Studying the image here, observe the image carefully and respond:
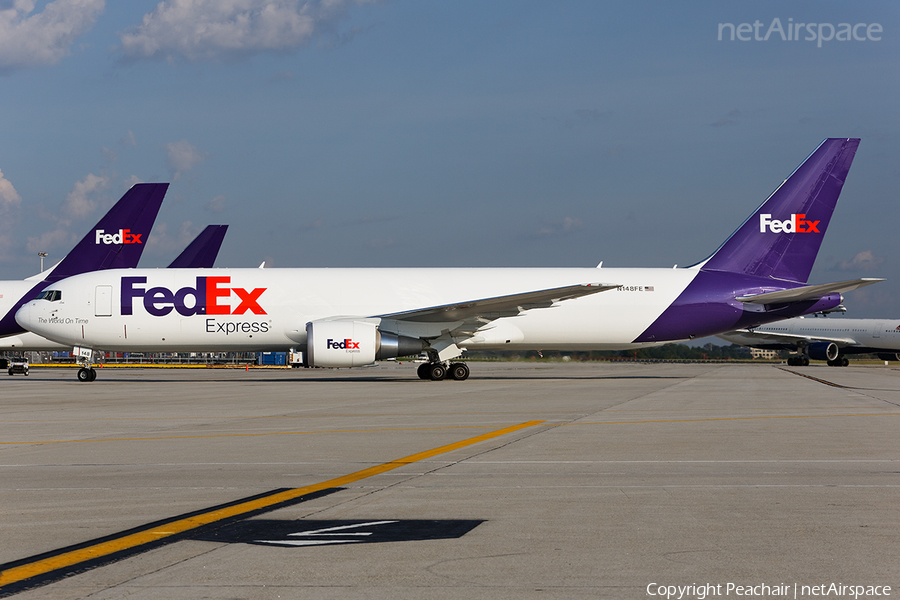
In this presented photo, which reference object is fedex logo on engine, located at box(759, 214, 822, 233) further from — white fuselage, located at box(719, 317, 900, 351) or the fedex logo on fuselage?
white fuselage, located at box(719, 317, 900, 351)

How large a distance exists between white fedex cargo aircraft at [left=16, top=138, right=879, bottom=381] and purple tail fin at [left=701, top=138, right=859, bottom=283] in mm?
37

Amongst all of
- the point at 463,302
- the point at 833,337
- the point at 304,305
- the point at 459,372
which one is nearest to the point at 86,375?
the point at 304,305

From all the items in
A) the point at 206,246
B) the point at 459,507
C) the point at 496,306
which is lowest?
the point at 459,507

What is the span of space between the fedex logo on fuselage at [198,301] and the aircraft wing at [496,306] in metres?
4.59

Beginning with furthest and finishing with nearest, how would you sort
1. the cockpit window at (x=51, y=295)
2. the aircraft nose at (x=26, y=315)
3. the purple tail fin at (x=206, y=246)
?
the purple tail fin at (x=206, y=246)
the aircraft nose at (x=26, y=315)
the cockpit window at (x=51, y=295)

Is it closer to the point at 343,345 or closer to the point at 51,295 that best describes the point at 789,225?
the point at 343,345

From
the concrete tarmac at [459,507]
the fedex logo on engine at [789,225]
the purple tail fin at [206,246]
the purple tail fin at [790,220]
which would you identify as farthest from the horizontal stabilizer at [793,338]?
the concrete tarmac at [459,507]

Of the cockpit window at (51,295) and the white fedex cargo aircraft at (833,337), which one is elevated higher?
the cockpit window at (51,295)

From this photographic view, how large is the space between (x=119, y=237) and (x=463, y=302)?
16.4 meters

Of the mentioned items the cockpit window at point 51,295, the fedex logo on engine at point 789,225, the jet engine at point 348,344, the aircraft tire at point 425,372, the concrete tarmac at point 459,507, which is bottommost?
the concrete tarmac at point 459,507

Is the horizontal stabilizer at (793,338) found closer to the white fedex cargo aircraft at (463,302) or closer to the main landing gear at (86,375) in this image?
the white fedex cargo aircraft at (463,302)

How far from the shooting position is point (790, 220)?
29.9 meters

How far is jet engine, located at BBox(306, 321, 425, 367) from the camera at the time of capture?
1008 inches

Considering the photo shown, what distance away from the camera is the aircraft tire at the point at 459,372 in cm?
2780
